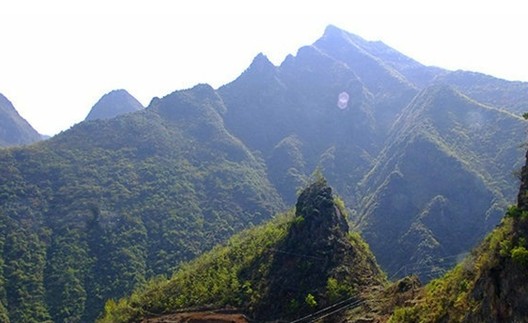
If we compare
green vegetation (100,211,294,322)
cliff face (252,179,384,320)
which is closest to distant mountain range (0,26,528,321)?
green vegetation (100,211,294,322)

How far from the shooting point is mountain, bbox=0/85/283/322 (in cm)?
11138

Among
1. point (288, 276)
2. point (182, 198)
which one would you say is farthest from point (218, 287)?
point (182, 198)

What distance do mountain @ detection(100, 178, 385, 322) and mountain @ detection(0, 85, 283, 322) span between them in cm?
4066

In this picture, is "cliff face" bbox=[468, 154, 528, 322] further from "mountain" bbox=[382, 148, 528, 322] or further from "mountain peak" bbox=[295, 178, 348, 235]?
"mountain peak" bbox=[295, 178, 348, 235]

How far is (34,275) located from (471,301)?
100770 millimetres

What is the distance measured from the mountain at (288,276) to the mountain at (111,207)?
133 ft

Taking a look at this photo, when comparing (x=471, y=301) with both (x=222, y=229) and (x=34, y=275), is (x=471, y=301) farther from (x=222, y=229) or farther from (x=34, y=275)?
(x=222, y=229)

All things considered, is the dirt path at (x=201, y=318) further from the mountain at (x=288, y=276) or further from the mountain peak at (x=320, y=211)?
the mountain peak at (x=320, y=211)

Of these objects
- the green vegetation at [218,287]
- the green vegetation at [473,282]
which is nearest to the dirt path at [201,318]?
the green vegetation at [218,287]

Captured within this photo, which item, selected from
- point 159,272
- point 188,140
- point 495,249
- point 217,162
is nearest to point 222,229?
point 159,272

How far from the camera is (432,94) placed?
198000mm

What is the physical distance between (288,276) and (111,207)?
88711 millimetres

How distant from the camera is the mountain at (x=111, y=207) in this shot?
111m

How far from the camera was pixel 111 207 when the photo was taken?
140125 millimetres
